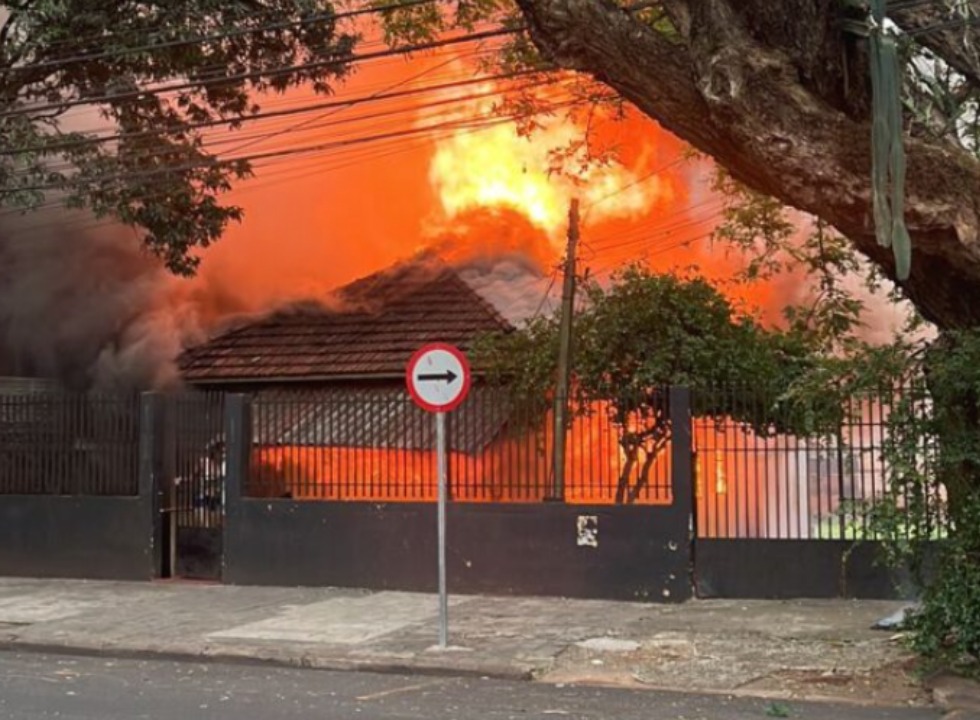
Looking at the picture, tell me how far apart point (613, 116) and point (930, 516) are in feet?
33.1

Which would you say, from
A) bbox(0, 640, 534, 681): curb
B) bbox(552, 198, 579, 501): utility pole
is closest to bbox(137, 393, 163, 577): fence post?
bbox(0, 640, 534, 681): curb

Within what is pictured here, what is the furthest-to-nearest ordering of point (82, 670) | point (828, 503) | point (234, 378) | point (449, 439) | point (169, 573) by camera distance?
point (234, 378) < point (169, 573) < point (449, 439) < point (828, 503) < point (82, 670)

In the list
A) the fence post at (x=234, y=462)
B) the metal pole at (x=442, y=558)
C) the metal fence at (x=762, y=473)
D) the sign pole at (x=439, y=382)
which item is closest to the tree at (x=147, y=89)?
the fence post at (x=234, y=462)

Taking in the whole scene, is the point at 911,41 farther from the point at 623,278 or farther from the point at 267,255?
the point at 267,255

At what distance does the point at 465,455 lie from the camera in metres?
12.8

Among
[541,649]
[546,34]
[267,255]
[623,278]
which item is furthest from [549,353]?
[267,255]

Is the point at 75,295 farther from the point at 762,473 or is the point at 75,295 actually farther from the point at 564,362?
the point at 762,473

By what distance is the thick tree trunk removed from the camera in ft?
23.8

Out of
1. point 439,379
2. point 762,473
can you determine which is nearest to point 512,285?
point 762,473

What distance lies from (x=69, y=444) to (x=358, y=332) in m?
5.80

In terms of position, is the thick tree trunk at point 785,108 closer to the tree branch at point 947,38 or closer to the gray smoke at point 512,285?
the tree branch at point 947,38

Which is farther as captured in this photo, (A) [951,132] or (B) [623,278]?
(B) [623,278]

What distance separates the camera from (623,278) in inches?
559

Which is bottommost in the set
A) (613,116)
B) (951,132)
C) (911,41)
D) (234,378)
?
(234,378)
